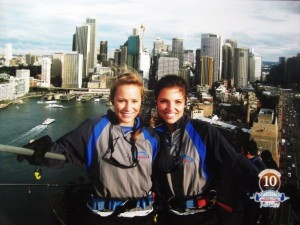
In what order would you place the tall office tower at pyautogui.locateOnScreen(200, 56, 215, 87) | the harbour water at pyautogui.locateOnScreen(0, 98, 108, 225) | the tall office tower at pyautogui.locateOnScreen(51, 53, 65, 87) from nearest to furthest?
the harbour water at pyautogui.locateOnScreen(0, 98, 108, 225) → the tall office tower at pyautogui.locateOnScreen(200, 56, 215, 87) → the tall office tower at pyautogui.locateOnScreen(51, 53, 65, 87)

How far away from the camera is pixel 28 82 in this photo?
60.4ft

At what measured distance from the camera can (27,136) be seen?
7.30 metres

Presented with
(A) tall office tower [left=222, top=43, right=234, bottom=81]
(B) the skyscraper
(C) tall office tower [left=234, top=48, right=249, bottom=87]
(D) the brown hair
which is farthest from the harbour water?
(B) the skyscraper

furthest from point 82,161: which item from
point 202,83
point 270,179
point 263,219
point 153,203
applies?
point 202,83

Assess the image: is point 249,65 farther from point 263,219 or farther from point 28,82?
point 263,219

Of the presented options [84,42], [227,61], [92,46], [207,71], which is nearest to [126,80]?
[207,71]

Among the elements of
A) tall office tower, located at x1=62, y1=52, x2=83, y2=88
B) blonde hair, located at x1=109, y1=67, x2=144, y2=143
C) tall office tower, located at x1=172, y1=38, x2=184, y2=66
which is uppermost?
tall office tower, located at x1=172, y1=38, x2=184, y2=66

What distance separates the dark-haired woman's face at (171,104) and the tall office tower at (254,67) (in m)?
20.5

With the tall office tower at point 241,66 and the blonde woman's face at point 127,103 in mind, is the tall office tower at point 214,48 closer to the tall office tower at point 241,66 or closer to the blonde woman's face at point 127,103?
the tall office tower at point 241,66

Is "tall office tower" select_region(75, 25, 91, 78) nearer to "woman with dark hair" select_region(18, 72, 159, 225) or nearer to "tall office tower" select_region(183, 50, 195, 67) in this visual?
"tall office tower" select_region(183, 50, 195, 67)

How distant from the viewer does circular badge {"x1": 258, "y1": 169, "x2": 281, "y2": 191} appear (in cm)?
55

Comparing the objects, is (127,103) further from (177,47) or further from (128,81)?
(177,47)

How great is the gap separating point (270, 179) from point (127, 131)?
238mm

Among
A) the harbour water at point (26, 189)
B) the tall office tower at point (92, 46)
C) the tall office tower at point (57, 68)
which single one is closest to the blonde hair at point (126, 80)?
the harbour water at point (26, 189)
